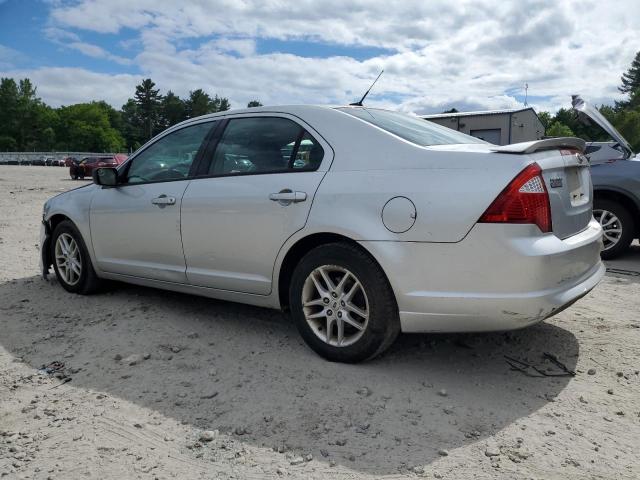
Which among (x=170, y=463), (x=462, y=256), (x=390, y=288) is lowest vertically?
(x=170, y=463)

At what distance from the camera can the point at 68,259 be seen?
518cm

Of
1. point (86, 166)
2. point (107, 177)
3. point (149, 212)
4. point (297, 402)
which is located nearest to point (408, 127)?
point (297, 402)

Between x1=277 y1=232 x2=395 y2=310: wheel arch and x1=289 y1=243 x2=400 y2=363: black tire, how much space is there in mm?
51

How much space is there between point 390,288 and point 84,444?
1.77 m

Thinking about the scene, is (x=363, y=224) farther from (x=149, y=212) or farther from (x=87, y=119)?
(x=87, y=119)

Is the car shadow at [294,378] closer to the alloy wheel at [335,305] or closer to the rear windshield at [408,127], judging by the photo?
the alloy wheel at [335,305]

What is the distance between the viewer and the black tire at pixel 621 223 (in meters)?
6.70

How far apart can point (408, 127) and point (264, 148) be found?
39.6 inches

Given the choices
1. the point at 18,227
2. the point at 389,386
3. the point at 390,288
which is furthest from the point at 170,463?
the point at 18,227

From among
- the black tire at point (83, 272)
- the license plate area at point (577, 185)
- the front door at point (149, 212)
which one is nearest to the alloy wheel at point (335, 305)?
the front door at point (149, 212)

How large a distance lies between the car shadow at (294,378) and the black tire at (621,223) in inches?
136

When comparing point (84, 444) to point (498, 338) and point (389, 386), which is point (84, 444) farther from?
point (498, 338)

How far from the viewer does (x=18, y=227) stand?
31.2 feet

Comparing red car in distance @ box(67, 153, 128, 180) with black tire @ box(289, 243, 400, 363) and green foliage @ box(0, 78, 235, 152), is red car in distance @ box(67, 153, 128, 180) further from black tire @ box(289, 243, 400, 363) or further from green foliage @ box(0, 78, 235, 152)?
green foliage @ box(0, 78, 235, 152)
